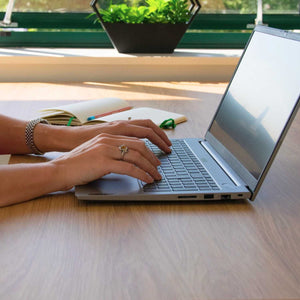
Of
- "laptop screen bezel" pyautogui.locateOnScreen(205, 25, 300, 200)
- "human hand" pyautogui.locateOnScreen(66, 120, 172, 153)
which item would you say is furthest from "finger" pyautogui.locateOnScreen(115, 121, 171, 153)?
"laptop screen bezel" pyautogui.locateOnScreen(205, 25, 300, 200)

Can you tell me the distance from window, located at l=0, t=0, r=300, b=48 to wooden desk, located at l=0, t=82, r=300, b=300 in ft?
6.03

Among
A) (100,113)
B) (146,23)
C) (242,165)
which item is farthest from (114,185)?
(146,23)

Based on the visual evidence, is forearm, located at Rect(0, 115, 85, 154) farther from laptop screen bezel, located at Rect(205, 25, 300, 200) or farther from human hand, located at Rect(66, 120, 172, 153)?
laptop screen bezel, located at Rect(205, 25, 300, 200)

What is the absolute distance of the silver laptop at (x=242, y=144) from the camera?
85 cm

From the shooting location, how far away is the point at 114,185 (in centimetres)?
90

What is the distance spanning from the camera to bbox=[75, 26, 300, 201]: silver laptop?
2.80 feet

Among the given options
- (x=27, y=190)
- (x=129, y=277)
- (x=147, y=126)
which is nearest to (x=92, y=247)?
(x=129, y=277)

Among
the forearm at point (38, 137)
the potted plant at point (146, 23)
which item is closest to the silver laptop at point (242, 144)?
the forearm at point (38, 137)

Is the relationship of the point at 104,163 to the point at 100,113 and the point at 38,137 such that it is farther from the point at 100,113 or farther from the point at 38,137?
the point at 100,113

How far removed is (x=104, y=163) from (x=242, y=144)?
274 millimetres

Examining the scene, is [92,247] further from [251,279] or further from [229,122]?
[229,122]

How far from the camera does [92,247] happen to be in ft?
2.32

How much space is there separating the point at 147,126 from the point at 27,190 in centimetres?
33

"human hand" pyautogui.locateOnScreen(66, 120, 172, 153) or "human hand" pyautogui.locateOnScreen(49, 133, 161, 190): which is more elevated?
"human hand" pyautogui.locateOnScreen(66, 120, 172, 153)
